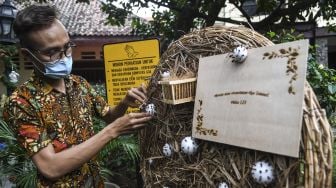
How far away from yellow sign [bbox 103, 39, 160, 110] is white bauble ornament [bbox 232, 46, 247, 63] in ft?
5.37

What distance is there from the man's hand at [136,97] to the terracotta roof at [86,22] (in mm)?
8640

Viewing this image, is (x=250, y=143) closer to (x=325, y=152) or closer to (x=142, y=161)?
(x=325, y=152)

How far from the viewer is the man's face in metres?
1.81

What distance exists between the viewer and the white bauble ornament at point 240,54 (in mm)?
1364

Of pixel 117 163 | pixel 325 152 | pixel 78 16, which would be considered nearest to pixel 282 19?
pixel 117 163

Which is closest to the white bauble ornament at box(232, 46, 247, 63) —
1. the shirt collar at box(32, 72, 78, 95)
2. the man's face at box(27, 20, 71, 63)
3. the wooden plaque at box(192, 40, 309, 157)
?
the wooden plaque at box(192, 40, 309, 157)

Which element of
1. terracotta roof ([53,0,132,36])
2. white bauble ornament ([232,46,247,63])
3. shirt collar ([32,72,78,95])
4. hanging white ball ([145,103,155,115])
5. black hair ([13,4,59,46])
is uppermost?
black hair ([13,4,59,46])

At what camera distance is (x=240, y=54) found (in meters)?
1.37

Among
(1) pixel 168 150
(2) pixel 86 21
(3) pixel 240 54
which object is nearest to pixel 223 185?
(1) pixel 168 150

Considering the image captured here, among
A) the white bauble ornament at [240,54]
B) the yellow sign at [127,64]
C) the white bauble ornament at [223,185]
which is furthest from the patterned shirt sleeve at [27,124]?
the yellow sign at [127,64]

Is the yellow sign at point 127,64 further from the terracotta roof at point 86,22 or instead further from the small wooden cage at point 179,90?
the terracotta roof at point 86,22

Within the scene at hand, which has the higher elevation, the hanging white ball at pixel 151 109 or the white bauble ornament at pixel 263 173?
the hanging white ball at pixel 151 109

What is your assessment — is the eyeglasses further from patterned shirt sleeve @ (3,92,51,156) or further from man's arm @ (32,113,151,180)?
man's arm @ (32,113,151,180)

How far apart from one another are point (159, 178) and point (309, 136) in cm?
78
